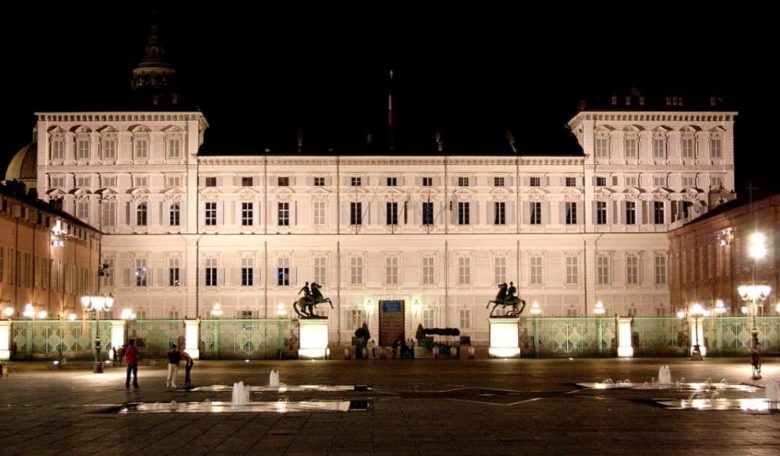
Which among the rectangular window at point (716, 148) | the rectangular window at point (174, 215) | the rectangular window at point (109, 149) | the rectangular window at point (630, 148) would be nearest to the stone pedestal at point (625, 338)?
the rectangular window at point (630, 148)

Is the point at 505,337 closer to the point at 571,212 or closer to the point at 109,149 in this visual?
the point at 571,212

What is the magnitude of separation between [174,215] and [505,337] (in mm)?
35028

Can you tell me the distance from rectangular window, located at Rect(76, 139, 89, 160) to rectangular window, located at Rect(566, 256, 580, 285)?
112ft

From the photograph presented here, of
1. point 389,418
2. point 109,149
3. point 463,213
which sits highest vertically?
point 109,149

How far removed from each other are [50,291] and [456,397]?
48932 mm

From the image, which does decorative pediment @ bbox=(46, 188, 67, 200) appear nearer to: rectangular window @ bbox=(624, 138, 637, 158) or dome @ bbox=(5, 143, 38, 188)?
dome @ bbox=(5, 143, 38, 188)

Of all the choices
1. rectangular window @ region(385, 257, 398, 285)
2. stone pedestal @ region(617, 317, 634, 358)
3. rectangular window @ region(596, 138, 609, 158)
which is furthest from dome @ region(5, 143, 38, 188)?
stone pedestal @ region(617, 317, 634, 358)

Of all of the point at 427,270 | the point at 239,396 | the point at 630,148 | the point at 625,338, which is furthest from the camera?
the point at 630,148

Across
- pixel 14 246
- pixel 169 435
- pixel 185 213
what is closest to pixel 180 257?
pixel 185 213

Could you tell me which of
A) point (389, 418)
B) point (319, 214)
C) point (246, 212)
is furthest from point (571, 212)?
point (389, 418)

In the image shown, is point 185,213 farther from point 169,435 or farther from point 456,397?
point 169,435

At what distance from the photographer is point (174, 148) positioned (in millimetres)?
88000

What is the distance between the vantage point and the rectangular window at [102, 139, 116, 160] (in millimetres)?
88062

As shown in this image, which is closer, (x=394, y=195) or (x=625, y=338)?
(x=625, y=338)
